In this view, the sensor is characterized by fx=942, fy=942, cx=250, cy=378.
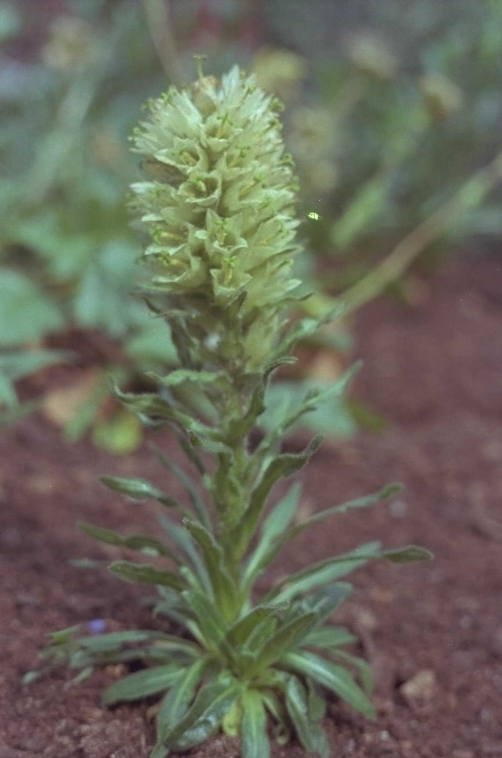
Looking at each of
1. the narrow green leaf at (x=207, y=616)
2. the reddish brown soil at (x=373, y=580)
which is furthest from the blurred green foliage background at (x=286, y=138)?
the narrow green leaf at (x=207, y=616)

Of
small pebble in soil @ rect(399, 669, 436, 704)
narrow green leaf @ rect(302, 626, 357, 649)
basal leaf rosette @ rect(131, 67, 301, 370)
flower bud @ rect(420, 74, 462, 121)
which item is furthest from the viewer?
flower bud @ rect(420, 74, 462, 121)

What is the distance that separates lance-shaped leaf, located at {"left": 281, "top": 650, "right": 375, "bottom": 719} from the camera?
1.40 metres

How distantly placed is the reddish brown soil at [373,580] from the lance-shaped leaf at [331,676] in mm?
76

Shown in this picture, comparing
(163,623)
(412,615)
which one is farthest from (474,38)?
(163,623)

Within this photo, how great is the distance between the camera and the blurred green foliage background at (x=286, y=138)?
9.63ft

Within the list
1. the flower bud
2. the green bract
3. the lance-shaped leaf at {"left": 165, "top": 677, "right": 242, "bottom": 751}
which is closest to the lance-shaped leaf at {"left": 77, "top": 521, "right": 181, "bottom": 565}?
the green bract

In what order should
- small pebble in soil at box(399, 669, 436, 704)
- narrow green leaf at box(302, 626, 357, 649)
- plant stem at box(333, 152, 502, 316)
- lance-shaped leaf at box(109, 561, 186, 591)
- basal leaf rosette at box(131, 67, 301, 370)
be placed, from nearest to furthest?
1. basal leaf rosette at box(131, 67, 301, 370)
2. lance-shaped leaf at box(109, 561, 186, 591)
3. narrow green leaf at box(302, 626, 357, 649)
4. small pebble in soil at box(399, 669, 436, 704)
5. plant stem at box(333, 152, 502, 316)

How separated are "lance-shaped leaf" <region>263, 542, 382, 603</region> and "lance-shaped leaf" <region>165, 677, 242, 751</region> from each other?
0.17 metres

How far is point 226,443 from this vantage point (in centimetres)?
141

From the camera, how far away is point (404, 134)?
3.78 m

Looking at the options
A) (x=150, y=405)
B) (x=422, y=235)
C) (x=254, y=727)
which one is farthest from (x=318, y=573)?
(x=422, y=235)

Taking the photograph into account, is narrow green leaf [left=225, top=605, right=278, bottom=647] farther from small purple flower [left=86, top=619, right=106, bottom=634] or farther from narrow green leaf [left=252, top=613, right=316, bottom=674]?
small purple flower [left=86, top=619, right=106, bottom=634]

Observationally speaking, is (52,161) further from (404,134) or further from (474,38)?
(474,38)

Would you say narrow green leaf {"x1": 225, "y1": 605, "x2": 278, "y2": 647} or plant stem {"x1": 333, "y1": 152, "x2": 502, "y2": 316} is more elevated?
plant stem {"x1": 333, "y1": 152, "x2": 502, "y2": 316}
